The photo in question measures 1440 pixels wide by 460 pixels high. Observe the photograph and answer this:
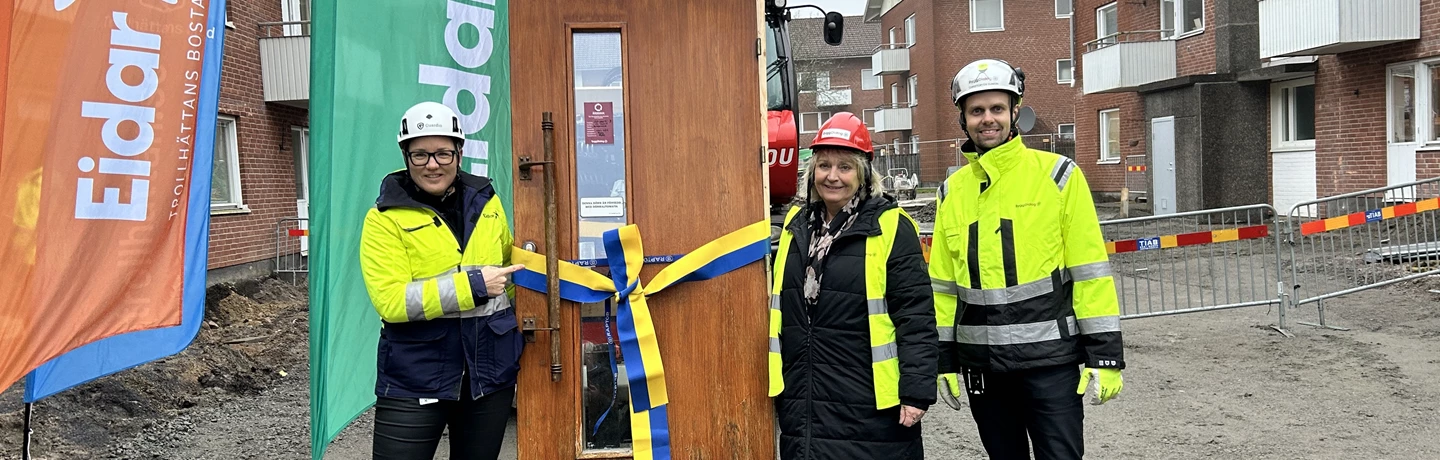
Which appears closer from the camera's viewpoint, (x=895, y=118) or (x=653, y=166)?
(x=653, y=166)

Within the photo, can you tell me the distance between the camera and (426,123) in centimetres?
350

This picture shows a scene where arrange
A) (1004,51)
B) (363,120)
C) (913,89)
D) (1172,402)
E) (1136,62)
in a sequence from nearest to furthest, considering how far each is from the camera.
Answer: (363,120), (1172,402), (1136,62), (1004,51), (913,89)

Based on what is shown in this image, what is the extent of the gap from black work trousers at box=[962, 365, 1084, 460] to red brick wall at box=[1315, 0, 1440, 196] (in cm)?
1416

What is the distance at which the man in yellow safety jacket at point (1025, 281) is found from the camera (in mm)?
3438

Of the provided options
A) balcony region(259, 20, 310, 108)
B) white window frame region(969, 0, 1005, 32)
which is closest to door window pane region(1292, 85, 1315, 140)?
balcony region(259, 20, 310, 108)

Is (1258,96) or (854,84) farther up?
(854,84)

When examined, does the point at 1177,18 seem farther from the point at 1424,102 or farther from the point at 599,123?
the point at 599,123

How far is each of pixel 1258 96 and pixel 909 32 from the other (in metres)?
23.2

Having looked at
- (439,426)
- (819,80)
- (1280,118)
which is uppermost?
(819,80)

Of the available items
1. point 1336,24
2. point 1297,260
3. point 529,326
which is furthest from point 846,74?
point 529,326

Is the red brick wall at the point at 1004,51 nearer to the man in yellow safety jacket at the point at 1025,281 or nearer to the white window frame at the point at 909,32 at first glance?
the white window frame at the point at 909,32

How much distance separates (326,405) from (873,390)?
2079 mm

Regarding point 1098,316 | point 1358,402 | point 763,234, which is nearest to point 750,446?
point 763,234

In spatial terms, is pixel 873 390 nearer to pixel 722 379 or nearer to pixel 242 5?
pixel 722 379
